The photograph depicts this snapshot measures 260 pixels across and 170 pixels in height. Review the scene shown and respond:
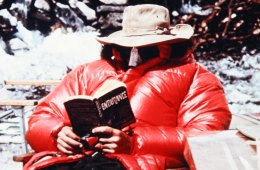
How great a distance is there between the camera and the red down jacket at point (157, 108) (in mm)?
1734

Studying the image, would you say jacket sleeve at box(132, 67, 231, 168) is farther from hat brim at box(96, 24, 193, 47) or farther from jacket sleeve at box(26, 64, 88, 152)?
jacket sleeve at box(26, 64, 88, 152)

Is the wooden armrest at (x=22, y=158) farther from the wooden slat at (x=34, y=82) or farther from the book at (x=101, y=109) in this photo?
the wooden slat at (x=34, y=82)

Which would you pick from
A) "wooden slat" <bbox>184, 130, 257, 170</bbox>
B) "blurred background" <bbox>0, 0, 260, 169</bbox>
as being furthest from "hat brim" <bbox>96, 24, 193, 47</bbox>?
"blurred background" <bbox>0, 0, 260, 169</bbox>

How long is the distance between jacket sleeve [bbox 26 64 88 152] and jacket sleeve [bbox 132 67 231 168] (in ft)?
1.28

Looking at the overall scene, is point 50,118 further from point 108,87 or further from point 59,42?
point 59,42

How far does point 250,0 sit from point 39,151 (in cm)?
186

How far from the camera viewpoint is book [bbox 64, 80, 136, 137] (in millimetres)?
1539


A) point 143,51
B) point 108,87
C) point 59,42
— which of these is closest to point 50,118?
point 108,87

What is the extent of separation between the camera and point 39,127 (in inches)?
74.5

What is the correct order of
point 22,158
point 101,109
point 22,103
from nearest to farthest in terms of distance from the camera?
point 101,109
point 22,158
point 22,103

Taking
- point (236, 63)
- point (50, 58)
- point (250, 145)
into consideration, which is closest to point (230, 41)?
point (236, 63)

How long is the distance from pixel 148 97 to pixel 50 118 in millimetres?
489

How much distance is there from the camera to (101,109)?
1541mm

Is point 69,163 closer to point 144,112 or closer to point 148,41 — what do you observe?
point 144,112
